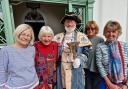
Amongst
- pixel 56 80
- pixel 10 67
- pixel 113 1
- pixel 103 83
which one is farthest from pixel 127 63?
pixel 113 1

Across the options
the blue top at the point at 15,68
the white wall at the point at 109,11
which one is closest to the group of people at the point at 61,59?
the blue top at the point at 15,68

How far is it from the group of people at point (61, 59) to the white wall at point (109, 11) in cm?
138

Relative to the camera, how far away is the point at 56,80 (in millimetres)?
1995

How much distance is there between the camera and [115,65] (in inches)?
73.3

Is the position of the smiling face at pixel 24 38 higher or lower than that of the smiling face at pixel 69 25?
lower

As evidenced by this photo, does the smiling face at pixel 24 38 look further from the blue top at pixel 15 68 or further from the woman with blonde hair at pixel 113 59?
the woman with blonde hair at pixel 113 59

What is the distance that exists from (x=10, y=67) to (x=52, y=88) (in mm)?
524

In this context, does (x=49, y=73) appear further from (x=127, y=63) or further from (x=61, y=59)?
(x=127, y=63)

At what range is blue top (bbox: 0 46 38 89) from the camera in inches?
64.6

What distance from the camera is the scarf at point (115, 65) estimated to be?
1862 mm

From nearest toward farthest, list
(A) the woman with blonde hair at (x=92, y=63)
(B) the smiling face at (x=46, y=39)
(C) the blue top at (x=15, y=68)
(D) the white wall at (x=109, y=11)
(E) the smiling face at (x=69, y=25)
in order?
(C) the blue top at (x=15, y=68) → (B) the smiling face at (x=46, y=39) → (E) the smiling face at (x=69, y=25) → (A) the woman with blonde hair at (x=92, y=63) → (D) the white wall at (x=109, y=11)

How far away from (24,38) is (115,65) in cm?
87

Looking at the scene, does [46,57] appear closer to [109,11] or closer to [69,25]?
[69,25]

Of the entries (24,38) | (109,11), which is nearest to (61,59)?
(24,38)
